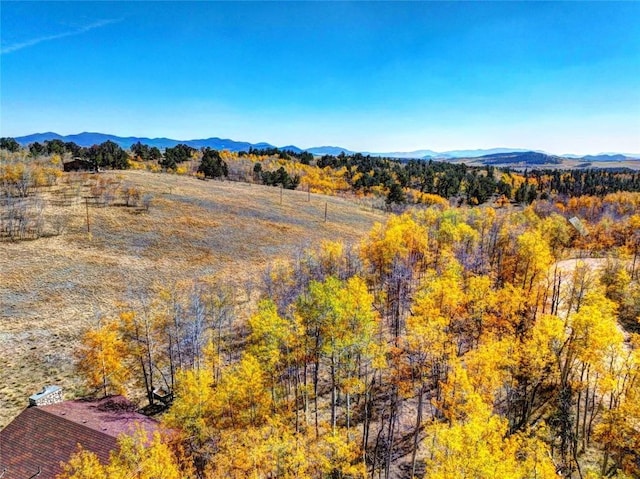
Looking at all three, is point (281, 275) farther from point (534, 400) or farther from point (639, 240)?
point (639, 240)

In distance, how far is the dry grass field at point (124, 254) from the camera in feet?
165

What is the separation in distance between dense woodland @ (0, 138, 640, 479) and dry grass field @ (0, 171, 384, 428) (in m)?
5.81

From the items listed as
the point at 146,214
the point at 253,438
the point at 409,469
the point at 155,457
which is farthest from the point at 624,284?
the point at 146,214

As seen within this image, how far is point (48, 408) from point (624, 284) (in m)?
84.8

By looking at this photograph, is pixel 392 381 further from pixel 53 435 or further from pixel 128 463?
pixel 53 435

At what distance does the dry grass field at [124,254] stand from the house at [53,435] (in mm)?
12041

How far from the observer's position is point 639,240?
97.0m

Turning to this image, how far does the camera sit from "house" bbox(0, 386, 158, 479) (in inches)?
1035

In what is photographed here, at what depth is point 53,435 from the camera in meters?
27.9

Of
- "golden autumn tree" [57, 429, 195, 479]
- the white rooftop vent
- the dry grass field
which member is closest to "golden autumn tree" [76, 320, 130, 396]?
the dry grass field

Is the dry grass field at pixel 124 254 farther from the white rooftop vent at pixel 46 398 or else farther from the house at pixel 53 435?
the house at pixel 53 435

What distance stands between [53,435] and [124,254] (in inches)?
2287

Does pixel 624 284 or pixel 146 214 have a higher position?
pixel 146 214

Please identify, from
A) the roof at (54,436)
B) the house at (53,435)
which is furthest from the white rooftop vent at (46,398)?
the roof at (54,436)
